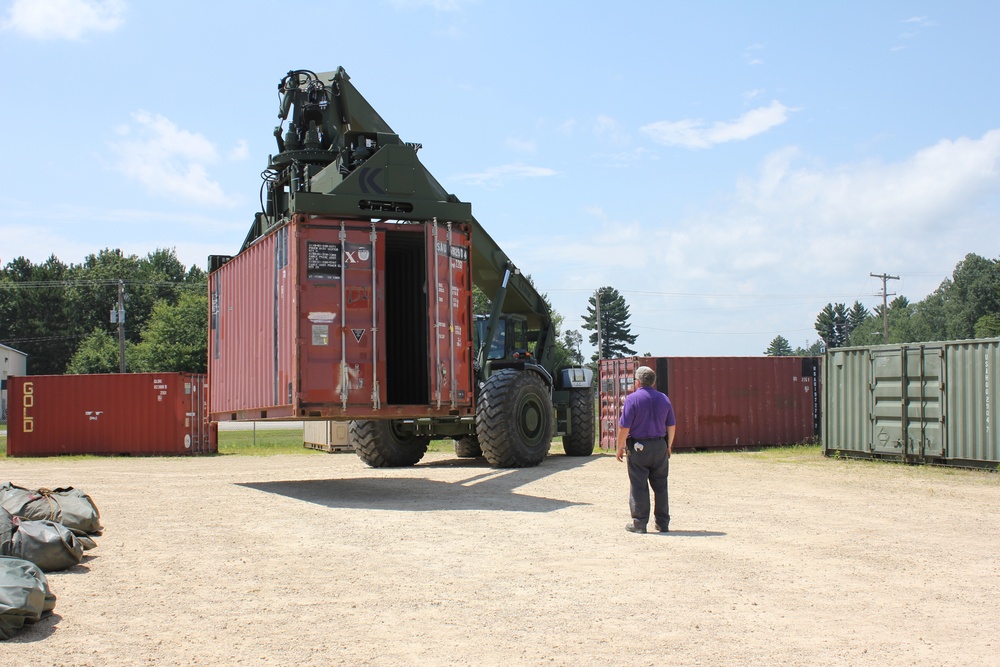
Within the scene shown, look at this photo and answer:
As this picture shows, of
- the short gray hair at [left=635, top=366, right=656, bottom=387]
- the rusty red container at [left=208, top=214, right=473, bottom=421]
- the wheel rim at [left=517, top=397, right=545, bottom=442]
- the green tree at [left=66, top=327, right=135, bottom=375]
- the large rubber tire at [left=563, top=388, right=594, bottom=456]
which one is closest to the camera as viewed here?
the short gray hair at [left=635, top=366, right=656, bottom=387]

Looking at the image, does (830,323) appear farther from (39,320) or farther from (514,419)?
(514,419)

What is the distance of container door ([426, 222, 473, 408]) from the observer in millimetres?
13836

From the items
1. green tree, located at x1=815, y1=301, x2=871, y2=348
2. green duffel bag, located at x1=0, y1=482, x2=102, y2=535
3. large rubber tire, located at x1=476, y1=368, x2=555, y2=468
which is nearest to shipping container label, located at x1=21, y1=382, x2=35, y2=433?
large rubber tire, located at x1=476, y1=368, x2=555, y2=468

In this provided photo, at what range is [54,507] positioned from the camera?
9.68m

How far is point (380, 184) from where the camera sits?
1396 cm

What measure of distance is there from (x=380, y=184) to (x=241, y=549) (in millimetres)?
6387

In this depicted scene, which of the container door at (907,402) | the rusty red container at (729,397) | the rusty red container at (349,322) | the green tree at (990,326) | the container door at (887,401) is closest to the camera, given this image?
the rusty red container at (349,322)

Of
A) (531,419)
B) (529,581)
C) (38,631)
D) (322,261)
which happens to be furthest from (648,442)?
(531,419)

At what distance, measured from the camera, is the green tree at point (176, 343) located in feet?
240

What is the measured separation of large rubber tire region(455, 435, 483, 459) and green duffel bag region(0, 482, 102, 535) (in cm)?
1115

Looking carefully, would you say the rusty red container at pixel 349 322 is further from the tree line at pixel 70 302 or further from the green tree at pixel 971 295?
the green tree at pixel 971 295

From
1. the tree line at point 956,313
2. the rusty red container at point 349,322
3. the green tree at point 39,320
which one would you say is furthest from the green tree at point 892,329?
the rusty red container at point 349,322

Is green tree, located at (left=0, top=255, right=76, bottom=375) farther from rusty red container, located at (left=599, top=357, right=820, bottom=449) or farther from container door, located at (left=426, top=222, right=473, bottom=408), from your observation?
container door, located at (left=426, top=222, right=473, bottom=408)

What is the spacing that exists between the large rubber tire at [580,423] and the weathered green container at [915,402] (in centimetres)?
521
